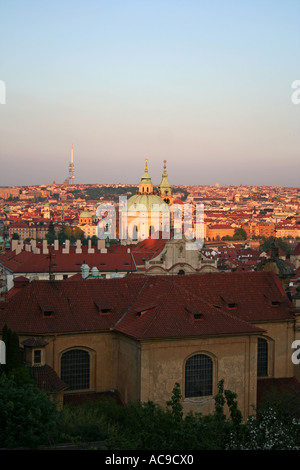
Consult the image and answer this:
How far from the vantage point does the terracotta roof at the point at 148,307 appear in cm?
2639

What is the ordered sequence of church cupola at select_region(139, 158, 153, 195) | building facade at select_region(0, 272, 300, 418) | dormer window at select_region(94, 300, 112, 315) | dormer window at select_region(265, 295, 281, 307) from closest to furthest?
building facade at select_region(0, 272, 300, 418) < dormer window at select_region(94, 300, 112, 315) < dormer window at select_region(265, 295, 281, 307) < church cupola at select_region(139, 158, 153, 195)

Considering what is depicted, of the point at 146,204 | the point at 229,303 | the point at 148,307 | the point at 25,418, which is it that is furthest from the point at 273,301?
the point at 146,204

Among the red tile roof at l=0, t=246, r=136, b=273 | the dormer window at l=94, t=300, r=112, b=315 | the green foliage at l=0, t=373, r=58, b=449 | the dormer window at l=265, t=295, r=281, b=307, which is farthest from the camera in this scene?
the red tile roof at l=0, t=246, r=136, b=273

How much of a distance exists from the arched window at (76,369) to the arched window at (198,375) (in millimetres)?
3487

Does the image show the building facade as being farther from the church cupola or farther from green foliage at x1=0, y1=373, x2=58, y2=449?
the church cupola

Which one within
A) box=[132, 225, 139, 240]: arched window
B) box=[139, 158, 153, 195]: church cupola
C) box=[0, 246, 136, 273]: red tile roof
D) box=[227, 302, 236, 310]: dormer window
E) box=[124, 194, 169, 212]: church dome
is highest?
box=[139, 158, 153, 195]: church cupola

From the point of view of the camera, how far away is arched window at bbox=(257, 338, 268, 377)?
29.5m

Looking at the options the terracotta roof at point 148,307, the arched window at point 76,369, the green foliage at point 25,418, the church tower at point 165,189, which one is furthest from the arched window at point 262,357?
the church tower at point 165,189

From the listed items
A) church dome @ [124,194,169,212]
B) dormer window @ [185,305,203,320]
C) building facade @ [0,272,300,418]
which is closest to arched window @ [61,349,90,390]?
building facade @ [0,272,300,418]

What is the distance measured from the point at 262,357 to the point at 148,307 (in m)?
5.30

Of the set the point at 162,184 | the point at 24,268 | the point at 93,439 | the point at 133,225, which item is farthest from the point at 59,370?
the point at 162,184

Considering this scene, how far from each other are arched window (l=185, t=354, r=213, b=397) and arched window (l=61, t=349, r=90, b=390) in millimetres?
3487

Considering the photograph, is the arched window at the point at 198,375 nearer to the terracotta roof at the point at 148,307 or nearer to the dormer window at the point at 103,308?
the terracotta roof at the point at 148,307

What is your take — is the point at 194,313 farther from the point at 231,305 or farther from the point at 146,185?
the point at 146,185
